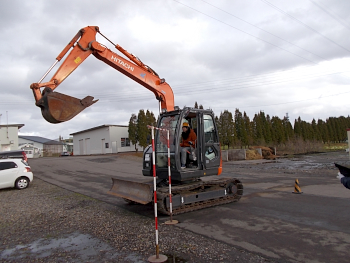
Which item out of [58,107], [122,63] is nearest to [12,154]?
[122,63]

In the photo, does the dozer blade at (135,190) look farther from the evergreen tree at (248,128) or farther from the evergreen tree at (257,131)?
the evergreen tree at (257,131)

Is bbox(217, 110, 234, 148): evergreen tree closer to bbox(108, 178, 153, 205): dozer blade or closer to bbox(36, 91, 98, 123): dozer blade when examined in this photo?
bbox(108, 178, 153, 205): dozer blade

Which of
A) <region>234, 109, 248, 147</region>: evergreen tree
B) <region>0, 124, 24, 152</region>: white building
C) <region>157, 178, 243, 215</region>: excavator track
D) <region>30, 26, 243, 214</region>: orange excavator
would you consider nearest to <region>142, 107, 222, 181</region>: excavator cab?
<region>30, 26, 243, 214</region>: orange excavator

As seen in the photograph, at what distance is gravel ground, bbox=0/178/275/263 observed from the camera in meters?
4.82

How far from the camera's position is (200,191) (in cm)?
812

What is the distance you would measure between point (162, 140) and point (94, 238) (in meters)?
3.33

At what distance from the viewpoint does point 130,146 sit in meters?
→ 47.7

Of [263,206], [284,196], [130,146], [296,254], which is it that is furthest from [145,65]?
[130,146]

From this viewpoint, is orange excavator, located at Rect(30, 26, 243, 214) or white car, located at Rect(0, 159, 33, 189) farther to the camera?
white car, located at Rect(0, 159, 33, 189)

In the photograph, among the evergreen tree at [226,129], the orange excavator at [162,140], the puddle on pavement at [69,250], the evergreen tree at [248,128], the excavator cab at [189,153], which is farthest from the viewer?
the evergreen tree at [248,128]

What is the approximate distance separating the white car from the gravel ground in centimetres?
491

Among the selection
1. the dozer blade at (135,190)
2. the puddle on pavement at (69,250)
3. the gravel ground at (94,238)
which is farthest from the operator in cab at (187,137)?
the puddle on pavement at (69,250)

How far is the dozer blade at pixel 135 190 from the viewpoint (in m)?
7.26

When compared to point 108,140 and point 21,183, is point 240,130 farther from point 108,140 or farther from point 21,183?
point 21,183
